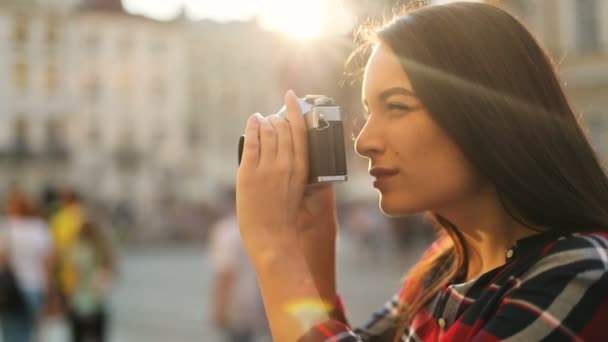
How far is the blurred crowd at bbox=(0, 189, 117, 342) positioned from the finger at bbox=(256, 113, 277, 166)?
466 centimetres

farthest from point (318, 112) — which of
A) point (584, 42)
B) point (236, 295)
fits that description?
point (584, 42)

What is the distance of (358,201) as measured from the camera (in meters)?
28.2

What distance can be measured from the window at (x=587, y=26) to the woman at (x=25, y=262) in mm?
17685

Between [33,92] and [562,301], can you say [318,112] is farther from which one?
[33,92]

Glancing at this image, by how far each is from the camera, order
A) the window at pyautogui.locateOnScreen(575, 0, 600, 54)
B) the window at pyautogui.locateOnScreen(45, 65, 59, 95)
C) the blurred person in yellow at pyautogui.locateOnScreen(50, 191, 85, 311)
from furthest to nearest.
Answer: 1. the window at pyautogui.locateOnScreen(45, 65, 59, 95)
2. the window at pyautogui.locateOnScreen(575, 0, 600, 54)
3. the blurred person in yellow at pyautogui.locateOnScreen(50, 191, 85, 311)

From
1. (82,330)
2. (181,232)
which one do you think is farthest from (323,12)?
(181,232)

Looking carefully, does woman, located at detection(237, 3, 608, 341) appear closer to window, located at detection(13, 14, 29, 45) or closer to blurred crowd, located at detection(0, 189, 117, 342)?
blurred crowd, located at detection(0, 189, 117, 342)

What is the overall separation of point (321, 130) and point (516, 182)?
28 centimetres

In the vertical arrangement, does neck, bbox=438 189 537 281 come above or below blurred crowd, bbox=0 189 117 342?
above

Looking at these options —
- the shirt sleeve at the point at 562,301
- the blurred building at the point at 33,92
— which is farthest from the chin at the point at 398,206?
the blurred building at the point at 33,92

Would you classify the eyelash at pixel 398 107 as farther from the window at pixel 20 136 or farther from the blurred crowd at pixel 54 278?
the window at pixel 20 136

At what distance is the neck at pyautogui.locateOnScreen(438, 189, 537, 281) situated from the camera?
1.11 meters

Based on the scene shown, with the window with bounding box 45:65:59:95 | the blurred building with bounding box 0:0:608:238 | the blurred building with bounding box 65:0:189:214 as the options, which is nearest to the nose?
the blurred building with bounding box 0:0:608:238

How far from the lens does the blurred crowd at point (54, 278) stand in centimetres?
527
